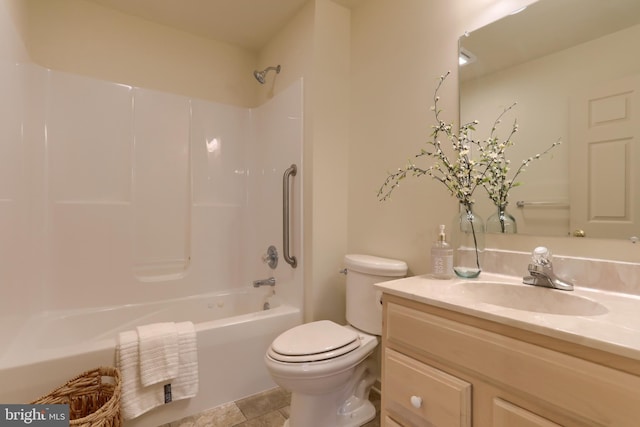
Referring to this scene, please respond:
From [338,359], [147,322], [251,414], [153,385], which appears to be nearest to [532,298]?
[338,359]

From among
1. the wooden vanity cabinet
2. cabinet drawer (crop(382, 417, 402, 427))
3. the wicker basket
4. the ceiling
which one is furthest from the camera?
the ceiling

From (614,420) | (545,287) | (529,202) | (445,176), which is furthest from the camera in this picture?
(445,176)

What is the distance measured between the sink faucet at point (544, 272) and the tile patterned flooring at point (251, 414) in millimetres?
1113

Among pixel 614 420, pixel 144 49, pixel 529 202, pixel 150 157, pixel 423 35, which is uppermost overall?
pixel 144 49

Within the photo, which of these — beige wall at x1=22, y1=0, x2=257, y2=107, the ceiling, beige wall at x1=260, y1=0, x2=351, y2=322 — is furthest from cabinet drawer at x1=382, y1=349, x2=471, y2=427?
beige wall at x1=22, y1=0, x2=257, y2=107

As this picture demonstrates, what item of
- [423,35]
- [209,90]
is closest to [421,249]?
[423,35]

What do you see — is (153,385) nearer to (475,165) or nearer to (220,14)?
(475,165)

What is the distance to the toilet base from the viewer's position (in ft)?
5.05

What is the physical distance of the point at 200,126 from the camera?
2492 millimetres

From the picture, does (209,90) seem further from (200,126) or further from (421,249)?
(421,249)

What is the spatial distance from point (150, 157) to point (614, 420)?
2.64 metres

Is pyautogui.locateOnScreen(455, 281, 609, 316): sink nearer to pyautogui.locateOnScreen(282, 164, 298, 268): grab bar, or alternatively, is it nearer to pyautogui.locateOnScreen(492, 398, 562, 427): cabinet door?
pyautogui.locateOnScreen(492, 398, 562, 427): cabinet door

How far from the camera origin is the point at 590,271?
104 cm

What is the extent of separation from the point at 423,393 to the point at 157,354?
1241 mm
